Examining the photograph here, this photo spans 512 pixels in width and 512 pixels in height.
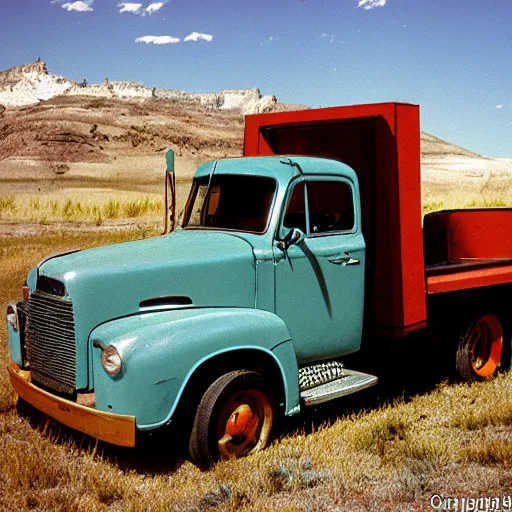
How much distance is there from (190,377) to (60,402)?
0.85m

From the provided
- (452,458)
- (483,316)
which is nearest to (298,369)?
(452,458)

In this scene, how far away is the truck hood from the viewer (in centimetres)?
459

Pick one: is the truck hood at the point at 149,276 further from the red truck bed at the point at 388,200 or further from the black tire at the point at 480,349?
the black tire at the point at 480,349

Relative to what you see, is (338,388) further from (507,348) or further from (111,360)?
(507,348)

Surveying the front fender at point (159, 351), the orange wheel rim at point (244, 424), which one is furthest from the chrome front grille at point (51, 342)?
the orange wheel rim at point (244, 424)

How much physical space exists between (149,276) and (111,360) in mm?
632

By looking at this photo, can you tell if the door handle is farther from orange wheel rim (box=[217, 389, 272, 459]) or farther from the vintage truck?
orange wheel rim (box=[217, 389, 272, 459])

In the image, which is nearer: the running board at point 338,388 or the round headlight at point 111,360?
the round headlight at point 111,360

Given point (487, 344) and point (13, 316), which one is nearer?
point (13, 316)

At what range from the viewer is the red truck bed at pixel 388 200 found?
19.5 feet

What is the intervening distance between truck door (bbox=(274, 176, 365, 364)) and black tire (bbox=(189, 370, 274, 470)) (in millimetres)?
620

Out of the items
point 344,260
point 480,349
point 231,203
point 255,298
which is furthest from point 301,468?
point 480,349

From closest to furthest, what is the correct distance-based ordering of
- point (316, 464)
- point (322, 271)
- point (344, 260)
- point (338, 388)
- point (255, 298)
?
point (316, 464)
point (255, 298)
point (338, 388)
point (322, 271)
point (344, 260)

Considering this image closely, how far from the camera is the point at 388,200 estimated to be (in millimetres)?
5938
